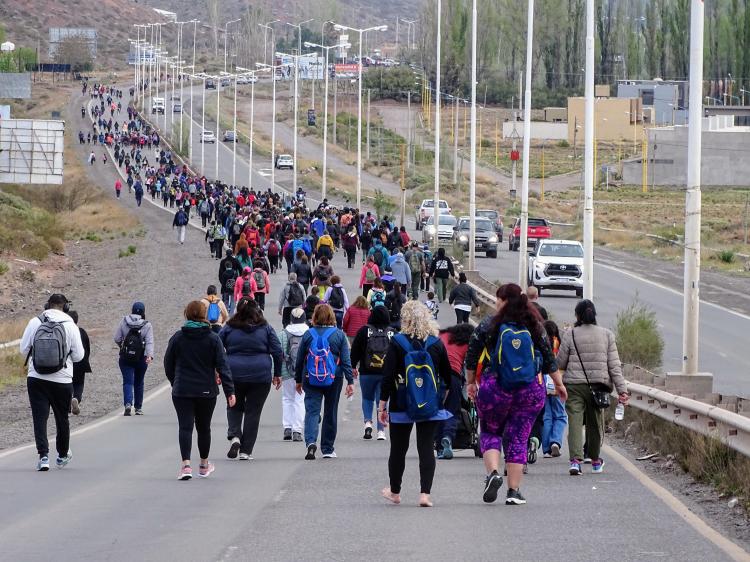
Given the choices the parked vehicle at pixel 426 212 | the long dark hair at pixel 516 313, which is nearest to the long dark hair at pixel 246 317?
the long dark hair at pixel 516 313

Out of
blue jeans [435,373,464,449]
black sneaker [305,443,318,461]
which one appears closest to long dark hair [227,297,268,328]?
black sneaker [305,443,318,461]

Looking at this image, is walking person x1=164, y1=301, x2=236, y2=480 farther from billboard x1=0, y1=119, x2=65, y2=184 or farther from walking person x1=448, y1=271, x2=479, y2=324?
billboard x1=0, y1=119, x2=65, y2=184

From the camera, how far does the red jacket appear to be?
20.4 m

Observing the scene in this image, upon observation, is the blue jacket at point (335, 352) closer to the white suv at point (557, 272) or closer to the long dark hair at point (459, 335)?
the long dark hair at point (459, 335)

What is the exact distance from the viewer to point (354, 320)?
20.4 meters

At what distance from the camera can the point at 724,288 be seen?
53344 mm

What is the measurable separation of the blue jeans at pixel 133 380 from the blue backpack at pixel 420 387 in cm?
940

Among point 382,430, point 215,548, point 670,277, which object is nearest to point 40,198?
point 670,277

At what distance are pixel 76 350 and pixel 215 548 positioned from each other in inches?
205

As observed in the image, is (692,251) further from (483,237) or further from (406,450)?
(483,237)

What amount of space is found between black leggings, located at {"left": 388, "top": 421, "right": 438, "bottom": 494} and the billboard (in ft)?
213

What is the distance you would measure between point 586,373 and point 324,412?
2.83m

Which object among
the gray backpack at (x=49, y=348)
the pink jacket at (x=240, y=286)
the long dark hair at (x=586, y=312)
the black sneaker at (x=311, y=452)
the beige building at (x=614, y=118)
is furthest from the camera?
the beige building at (x=614, y=118)

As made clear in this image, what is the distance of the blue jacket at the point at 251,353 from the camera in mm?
15117
